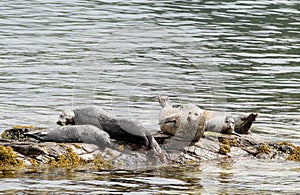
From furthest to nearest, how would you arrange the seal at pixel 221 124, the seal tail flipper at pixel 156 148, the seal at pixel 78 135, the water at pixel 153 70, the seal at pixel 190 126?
1. the seal at pixel 221 124
2. the seal at pixel 190 126
3. the seal tail flipper at pixel 156 148
4. the seal at pixel 78 135
5. the water at pixel 153 70

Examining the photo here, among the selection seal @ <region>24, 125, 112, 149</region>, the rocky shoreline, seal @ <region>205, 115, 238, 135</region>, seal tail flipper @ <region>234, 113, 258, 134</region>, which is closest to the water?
the rocky shoreline

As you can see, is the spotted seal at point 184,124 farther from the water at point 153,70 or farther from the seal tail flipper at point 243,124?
the seal tail flipper at point 243,124

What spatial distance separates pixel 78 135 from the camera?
1031 centimetres

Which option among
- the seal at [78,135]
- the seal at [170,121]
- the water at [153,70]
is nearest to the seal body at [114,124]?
the seal at [78,135]

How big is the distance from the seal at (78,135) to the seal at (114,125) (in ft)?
0.85

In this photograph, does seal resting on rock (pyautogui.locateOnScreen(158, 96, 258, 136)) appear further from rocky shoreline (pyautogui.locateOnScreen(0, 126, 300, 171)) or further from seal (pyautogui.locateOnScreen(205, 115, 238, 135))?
rocky shoreline (pyautogui.locateOnScreen(0, 126, 300, 171))

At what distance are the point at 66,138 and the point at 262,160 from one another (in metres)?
2.73

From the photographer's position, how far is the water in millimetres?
9680

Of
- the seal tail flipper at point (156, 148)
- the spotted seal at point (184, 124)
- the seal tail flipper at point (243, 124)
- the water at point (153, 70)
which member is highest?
the spotted seal at point (184, 124)

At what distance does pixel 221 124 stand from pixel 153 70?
10.0 meters

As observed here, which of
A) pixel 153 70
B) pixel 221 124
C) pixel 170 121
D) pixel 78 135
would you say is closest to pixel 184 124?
pixel 170 121

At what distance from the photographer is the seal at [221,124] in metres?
11.7

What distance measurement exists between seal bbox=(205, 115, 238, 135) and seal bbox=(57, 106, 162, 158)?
154cm

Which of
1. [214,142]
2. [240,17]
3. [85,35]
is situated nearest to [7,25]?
[85,35]
